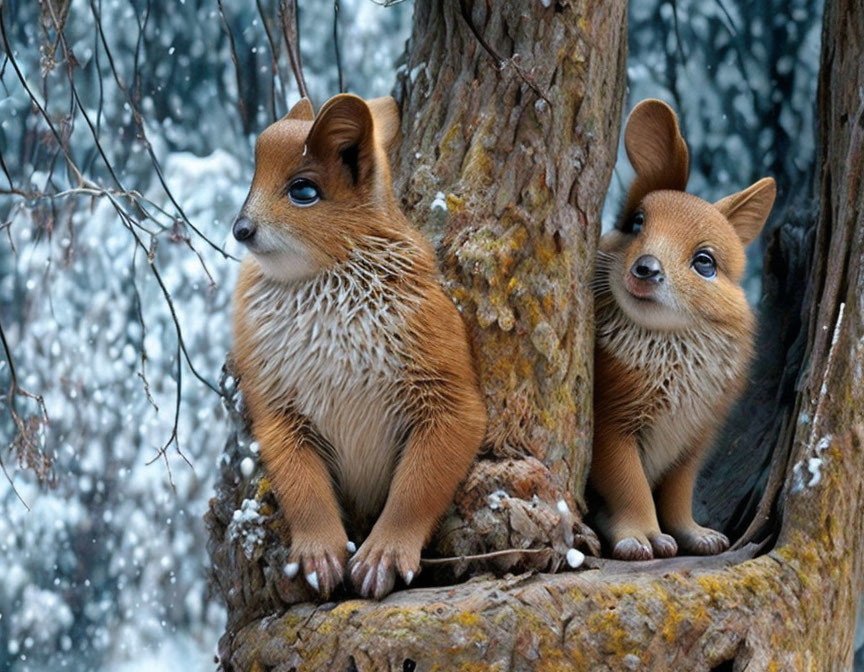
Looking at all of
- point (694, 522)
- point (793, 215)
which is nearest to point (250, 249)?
point (694, 522)

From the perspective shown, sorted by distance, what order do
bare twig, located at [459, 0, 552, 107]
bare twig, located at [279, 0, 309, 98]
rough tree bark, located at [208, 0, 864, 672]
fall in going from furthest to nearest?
bare twig, located at [279, 0, 309, 98], bare twig, located at [459, 0, 552, 107], rough tree bark, located at [208, 0, 864, 672]

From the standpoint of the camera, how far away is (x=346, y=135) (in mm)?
1583

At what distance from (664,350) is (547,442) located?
10.9 inches

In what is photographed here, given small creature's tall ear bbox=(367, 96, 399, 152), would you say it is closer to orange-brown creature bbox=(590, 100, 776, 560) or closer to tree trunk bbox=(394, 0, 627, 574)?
tree trunk bbox=(394, 0, 627, 574)

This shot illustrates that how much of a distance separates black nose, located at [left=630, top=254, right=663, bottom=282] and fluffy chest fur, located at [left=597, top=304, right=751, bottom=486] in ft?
0.40

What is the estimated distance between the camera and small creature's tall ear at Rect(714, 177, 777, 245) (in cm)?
190

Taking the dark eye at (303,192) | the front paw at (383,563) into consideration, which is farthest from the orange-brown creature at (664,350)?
the dark eye at (303,192)

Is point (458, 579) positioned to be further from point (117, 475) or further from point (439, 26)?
point (117, 475)

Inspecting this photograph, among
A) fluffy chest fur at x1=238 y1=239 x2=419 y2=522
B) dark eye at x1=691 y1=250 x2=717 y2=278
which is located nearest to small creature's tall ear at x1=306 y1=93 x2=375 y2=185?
fluffy chest fur at x1=238 y1=239 x2=419 y2=522

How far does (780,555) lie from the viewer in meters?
1.70

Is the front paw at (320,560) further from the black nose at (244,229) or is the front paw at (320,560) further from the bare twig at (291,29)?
the bare twig at (291,29)

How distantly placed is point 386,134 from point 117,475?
200 centimetres

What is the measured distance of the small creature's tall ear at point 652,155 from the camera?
74.2 inches

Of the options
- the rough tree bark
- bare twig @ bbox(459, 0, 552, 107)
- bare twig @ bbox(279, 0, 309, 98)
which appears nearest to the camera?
the rough tree bark
